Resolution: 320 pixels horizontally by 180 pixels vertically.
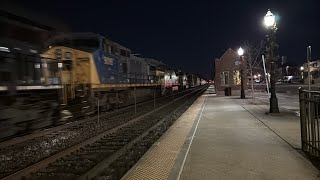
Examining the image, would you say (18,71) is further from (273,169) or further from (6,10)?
(273,169)

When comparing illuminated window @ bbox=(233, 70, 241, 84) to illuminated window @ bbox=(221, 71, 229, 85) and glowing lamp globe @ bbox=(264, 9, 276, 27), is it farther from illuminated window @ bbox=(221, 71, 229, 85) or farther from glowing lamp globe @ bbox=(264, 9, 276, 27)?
glowing lamp globe @ bbox=(264, 9, 276, 27)

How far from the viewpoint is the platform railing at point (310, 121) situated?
7.29 metres

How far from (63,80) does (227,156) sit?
1011 centimetres

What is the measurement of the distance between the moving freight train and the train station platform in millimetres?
4541

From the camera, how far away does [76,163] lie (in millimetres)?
8180

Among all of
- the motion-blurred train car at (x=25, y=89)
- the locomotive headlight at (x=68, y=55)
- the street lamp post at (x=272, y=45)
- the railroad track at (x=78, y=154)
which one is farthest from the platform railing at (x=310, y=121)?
the locomotive headlight at (x=68, y=55)

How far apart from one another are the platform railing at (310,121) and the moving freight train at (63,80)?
311 inches

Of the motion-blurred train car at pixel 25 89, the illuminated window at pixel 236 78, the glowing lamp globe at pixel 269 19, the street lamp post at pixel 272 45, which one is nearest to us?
the motion-blurred train car at pixel 25 89

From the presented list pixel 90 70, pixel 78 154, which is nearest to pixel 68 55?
pixel 90 70

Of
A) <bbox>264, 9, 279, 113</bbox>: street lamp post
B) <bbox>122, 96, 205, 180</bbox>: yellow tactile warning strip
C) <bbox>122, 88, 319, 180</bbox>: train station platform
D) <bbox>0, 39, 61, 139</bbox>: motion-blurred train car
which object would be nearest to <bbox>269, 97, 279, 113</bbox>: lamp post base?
<bbox>264, 9, 279, 113</bbox>: street lamp post

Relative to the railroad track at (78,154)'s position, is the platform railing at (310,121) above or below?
above

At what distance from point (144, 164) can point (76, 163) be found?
5.58 ft

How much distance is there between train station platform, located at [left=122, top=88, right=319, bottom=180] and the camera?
21.1 feet

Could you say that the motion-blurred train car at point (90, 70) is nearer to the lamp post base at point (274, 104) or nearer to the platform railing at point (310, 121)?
the lamp post base at point (274, 104)
